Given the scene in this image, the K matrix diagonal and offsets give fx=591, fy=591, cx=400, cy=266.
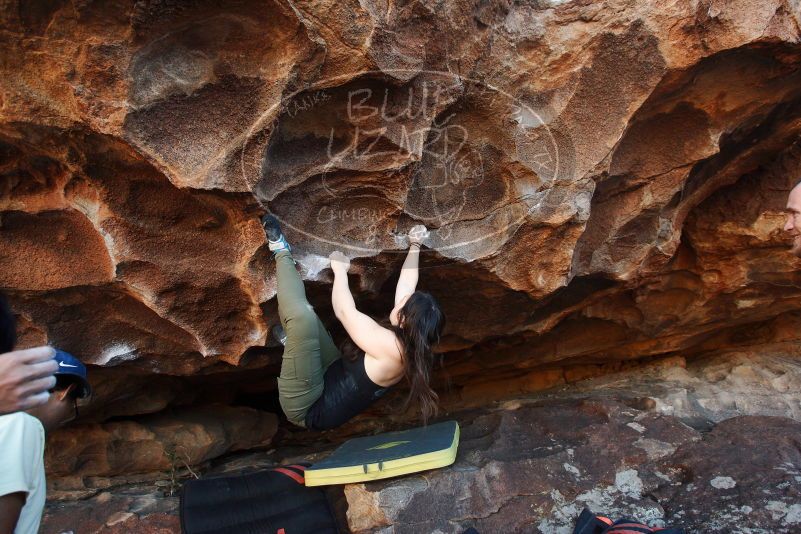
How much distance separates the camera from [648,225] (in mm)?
2553

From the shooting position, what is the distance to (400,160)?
202cm

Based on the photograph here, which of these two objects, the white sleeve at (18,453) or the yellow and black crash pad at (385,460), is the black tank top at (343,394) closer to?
the yellow and black crash pad at (385,460)

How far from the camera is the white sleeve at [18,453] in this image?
1.09 metres

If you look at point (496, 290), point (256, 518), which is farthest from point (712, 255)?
point (256, 518)

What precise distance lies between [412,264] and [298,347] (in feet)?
1.71

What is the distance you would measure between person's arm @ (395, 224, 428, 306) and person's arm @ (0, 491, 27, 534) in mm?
1327

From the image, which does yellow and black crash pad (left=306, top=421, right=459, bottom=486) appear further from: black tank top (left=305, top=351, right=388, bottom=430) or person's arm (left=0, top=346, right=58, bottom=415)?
person's arm (left=0, top=346, right=58, bottom=415)

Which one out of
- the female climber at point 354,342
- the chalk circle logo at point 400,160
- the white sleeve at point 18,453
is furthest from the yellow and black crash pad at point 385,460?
the white sleeve at point 18,453

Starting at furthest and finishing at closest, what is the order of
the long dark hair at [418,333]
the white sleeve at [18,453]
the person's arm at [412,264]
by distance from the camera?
the person's arm at [412,264], the long dark hair at [418,333], the white sleeve at [18,453]

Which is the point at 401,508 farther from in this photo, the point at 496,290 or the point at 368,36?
the point at 368,36

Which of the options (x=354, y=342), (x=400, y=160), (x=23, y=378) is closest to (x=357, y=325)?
(x=354, y=342)

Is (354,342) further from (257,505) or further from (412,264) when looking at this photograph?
(257,505)

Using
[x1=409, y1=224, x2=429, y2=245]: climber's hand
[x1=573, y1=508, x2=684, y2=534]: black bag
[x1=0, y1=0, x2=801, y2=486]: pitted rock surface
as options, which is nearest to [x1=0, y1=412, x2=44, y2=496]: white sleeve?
[x1=0, y1=0, x2=801, y2=486]: pitted rock surface

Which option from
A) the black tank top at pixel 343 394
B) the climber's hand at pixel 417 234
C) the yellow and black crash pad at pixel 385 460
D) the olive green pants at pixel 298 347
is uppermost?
the climber's hand at pixel 417 234
